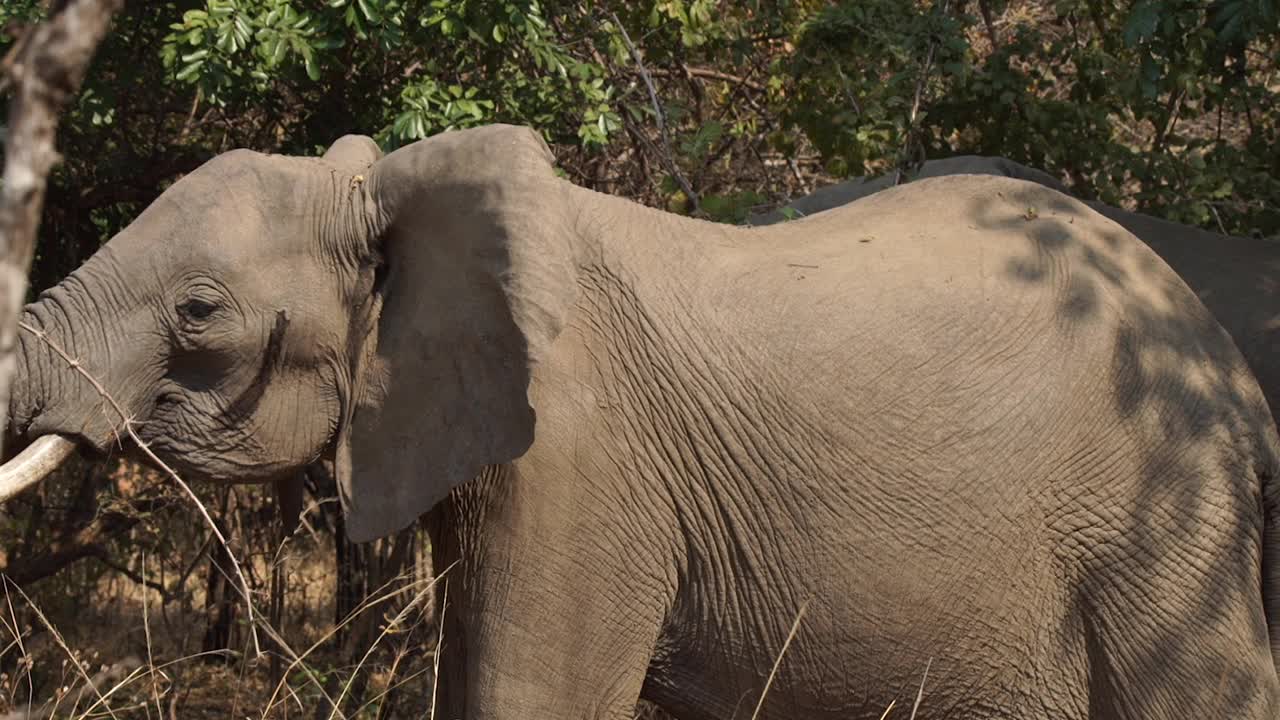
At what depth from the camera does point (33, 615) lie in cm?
759

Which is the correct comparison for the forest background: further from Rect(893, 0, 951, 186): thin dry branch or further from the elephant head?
the elephant head

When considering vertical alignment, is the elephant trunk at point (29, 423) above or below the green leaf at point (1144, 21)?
below

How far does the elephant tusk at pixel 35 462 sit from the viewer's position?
351cm

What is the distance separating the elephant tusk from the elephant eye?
0.38 metres

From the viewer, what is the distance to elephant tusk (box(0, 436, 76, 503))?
351 centimetres

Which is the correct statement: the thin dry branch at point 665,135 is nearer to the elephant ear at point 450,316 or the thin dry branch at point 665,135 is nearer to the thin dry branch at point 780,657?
the elephant ear at point 450,316

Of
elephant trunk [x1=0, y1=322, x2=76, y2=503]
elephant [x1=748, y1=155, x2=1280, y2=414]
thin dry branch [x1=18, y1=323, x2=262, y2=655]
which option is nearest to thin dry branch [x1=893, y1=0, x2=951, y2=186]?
elephant [x1=748, y1=155, x2=1280, y2=414]

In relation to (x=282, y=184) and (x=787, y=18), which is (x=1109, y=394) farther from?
(x=787, y=18)

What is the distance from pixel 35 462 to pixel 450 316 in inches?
37.6

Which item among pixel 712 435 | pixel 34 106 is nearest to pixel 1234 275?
pixel 712 435

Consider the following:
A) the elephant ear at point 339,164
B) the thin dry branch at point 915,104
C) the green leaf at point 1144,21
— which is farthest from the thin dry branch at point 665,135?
the elephant ear at point 339,164

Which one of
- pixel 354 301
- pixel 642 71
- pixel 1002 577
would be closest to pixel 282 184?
pixel 354 301

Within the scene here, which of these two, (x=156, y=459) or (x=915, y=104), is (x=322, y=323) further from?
(x=915, y=104)

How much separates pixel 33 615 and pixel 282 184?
4493 mm
